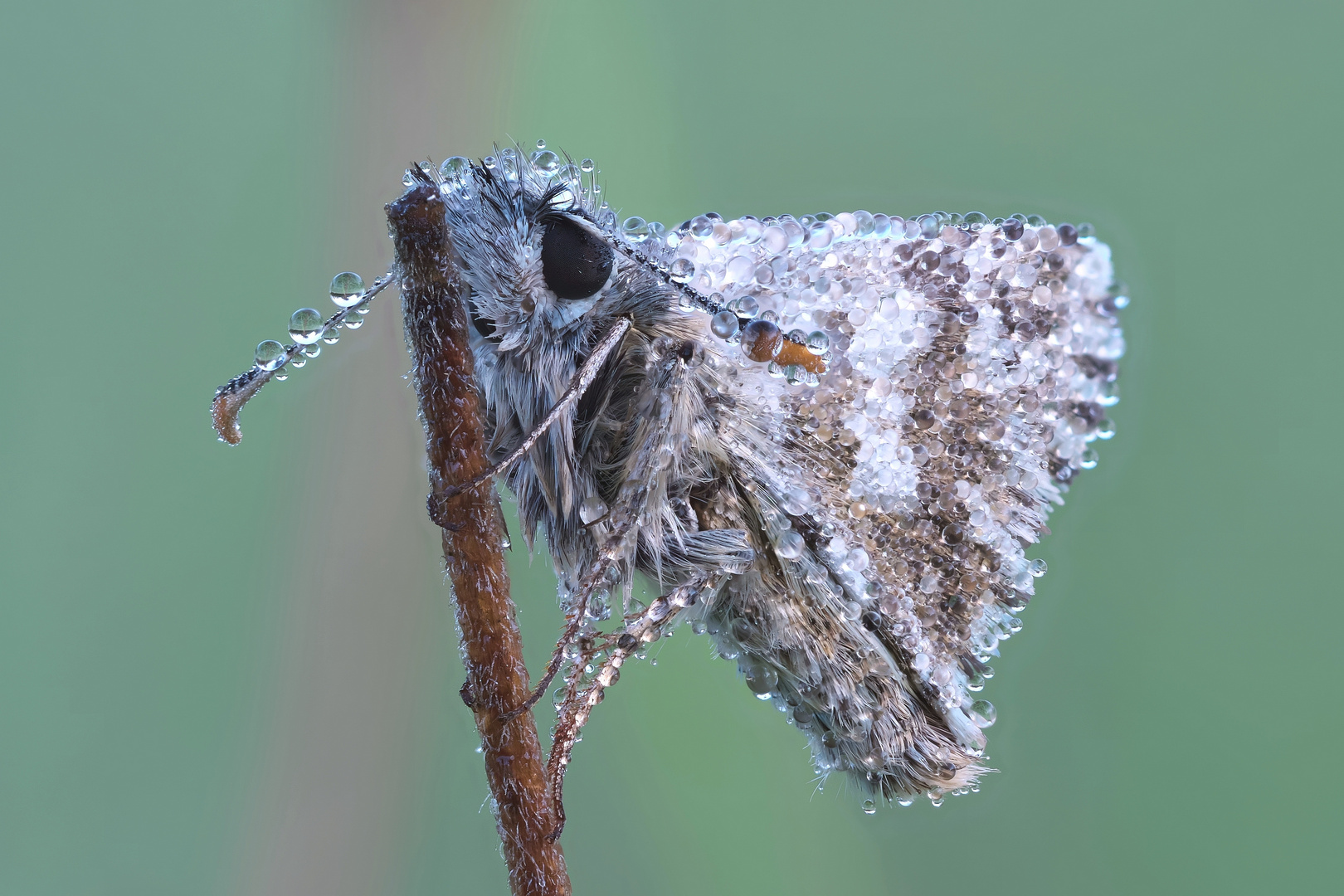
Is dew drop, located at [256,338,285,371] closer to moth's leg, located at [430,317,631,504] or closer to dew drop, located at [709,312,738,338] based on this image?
moth's leg, located at [430,317,631,504]

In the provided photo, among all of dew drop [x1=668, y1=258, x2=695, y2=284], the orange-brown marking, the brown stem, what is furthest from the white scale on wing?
the brown stem

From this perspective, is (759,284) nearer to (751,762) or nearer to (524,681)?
(524,681)

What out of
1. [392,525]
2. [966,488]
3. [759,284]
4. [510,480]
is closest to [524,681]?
[510,480]

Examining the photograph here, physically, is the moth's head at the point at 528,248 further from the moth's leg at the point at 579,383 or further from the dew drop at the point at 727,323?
the dew drop at the point at 727,323

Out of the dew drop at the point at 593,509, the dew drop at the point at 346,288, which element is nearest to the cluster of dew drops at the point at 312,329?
the dew drop at the point at 346,288

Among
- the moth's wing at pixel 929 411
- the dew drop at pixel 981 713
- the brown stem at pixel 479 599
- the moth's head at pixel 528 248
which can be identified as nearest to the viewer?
the brown stem at pixel 479 599

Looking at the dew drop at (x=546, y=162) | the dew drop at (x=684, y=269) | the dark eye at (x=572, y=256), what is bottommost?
the dew drop at (x=684, y=269)

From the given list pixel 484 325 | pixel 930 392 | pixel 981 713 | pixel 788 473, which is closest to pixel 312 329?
pixel 484 325

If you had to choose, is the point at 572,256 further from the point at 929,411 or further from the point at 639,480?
the point at 929,411
